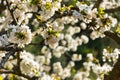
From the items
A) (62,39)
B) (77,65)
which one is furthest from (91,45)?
(62,39)

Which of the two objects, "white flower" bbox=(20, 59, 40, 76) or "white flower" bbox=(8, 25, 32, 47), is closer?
"white flower" bbox=(8, 25, 32, 47)

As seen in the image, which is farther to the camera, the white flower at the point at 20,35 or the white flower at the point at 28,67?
the white flower at the point at 28,67

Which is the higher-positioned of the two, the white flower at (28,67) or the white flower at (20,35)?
the white flower at (28,67)

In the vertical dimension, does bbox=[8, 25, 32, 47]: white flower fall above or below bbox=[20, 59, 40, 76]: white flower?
below

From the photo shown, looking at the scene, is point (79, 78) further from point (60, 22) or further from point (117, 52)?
point (117, 52)

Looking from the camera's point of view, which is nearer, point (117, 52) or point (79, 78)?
point (117, 52)

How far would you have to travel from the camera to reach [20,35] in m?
3.68

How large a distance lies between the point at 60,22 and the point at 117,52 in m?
1.92

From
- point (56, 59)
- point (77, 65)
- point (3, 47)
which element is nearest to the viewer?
point (3, 47)

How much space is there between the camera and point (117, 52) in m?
5.43

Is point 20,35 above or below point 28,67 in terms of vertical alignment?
below

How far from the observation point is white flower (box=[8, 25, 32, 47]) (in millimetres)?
3650

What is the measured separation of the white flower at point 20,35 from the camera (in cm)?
365

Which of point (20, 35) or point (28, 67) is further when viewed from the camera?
point (28, 67)
